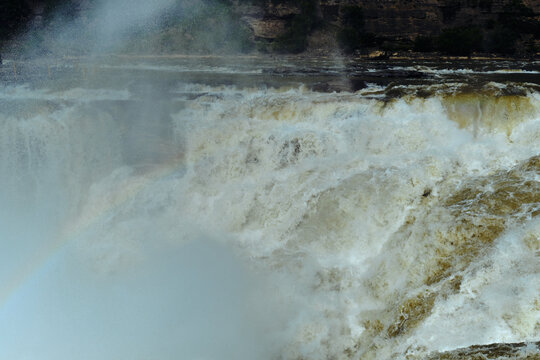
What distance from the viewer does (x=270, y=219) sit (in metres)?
8.18

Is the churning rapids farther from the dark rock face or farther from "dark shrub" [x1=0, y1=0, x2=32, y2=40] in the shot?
"dark shrub" [x1=0, y1=0, x2=32, y2=40]

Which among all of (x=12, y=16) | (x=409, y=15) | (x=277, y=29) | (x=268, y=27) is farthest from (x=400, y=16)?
(x=12, y=16)

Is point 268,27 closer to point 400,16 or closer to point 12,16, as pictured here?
point 400,16

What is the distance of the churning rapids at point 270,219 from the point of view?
233 inches

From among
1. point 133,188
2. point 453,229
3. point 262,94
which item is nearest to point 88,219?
point 133,188

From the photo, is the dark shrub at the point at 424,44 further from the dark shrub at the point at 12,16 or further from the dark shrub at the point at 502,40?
the dark shrub at the point at 12,16

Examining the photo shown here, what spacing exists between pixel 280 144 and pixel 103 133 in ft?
12.3

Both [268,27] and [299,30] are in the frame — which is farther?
[268,27]

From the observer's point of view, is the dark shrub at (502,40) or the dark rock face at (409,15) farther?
the dark rock face at (409,15)

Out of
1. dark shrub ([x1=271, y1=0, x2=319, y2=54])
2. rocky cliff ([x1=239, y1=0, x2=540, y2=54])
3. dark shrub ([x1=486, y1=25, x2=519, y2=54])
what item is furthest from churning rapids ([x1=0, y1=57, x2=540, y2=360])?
rocky cliff ([x1=239, y1=0, x2=540, y2=54])

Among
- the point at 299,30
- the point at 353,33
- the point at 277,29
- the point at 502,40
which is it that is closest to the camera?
the point at 502,40

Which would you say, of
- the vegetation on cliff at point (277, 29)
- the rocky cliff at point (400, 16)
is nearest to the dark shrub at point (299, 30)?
the vegetation on cliff at point (277, 29)

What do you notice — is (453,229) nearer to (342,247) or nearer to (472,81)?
(342,247)

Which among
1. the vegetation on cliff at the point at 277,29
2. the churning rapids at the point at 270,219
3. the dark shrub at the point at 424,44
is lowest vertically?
the churning rapids at the point at 270,219
